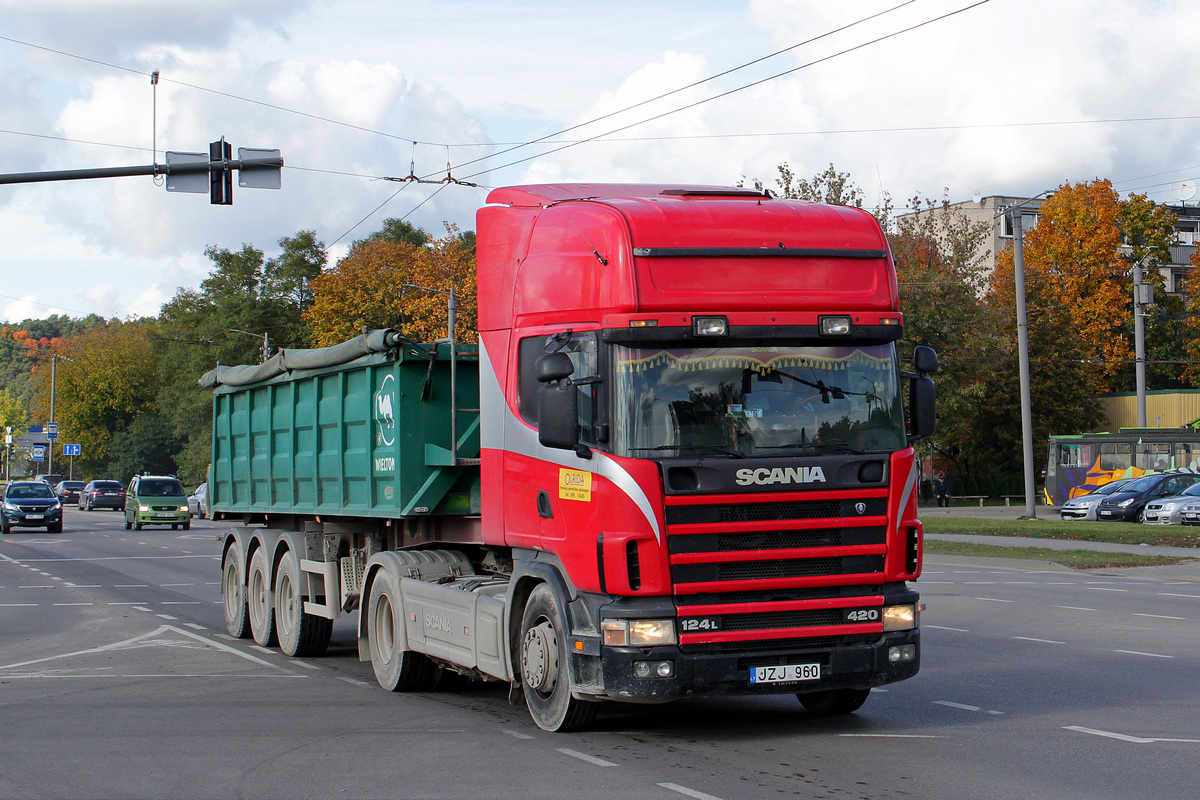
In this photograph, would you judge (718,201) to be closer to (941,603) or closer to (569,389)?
(569,389)

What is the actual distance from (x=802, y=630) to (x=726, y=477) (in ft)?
3.65

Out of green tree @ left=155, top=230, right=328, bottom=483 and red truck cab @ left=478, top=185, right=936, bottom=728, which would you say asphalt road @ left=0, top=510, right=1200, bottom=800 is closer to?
red truck cab @ left=478, top=185, right=936, bottom=728

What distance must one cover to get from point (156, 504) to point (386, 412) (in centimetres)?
3878

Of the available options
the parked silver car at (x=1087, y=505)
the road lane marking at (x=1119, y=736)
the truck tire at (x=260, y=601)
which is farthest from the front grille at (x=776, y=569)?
the parked silver car at (x=1087, y=505)

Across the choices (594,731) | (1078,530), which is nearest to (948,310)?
(1078,530)

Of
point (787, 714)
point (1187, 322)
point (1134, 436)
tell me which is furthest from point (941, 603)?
point (1187, 322)

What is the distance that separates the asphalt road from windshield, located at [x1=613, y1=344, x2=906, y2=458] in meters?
1.93

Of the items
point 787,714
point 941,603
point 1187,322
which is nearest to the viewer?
point 787,714

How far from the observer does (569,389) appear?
8078 mm

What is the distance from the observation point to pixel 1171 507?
3597cm

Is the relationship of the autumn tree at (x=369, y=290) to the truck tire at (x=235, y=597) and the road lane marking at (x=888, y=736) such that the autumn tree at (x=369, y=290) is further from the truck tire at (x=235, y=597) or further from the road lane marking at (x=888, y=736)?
the road lane marking at (x=888, y=736)

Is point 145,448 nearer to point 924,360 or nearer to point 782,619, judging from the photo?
point 924,360

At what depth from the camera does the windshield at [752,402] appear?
7973 millimetres

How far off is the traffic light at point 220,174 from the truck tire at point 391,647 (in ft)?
31.6
